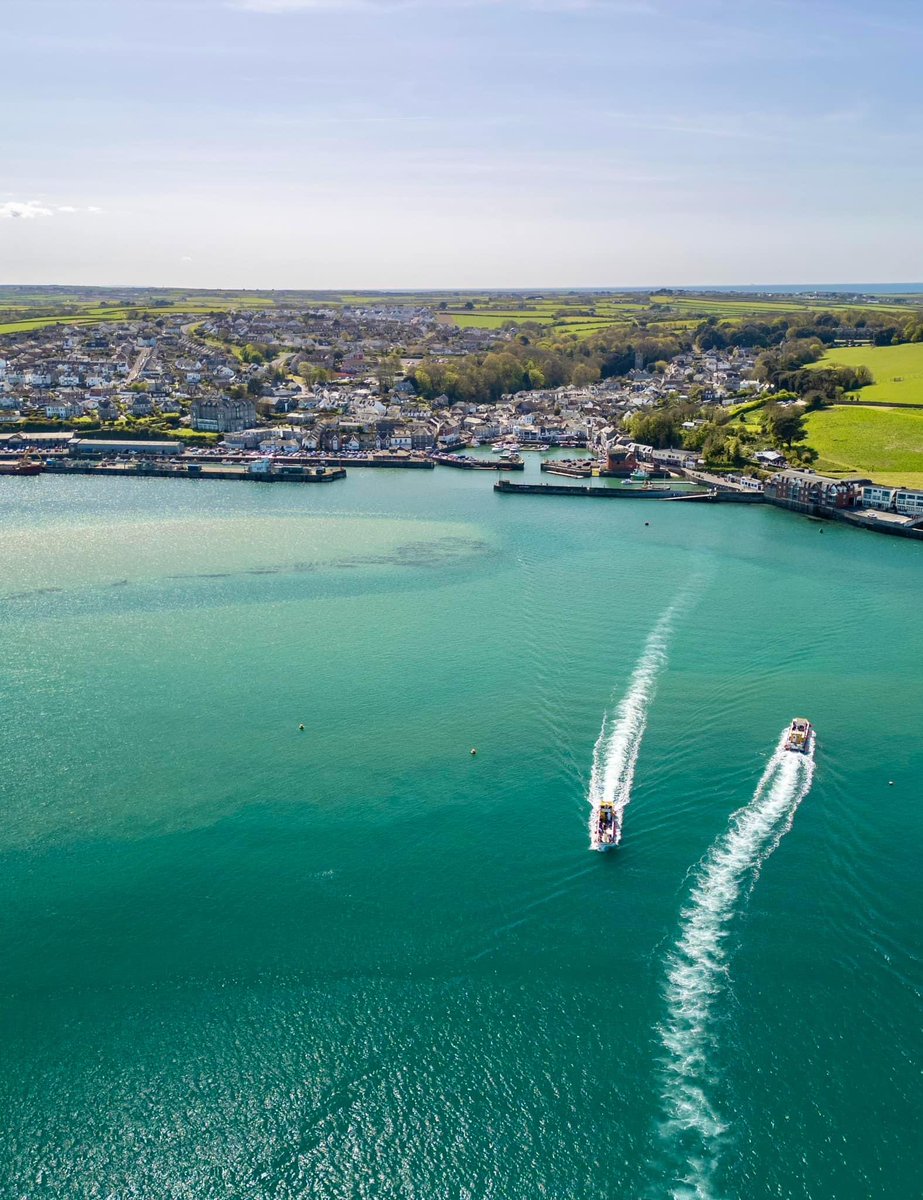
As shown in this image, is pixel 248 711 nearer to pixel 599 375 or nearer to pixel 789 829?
pixel 789 829

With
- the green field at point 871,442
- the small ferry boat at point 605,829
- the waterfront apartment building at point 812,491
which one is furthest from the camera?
the green field at point 871,442

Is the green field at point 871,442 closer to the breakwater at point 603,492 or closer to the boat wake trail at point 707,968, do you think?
the breakwater at point 603,492

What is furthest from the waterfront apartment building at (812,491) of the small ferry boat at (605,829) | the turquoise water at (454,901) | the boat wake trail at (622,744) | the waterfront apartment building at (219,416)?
the waterfront apartment building at (219,416)

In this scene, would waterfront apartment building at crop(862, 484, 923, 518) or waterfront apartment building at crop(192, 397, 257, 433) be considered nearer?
waterfront apartment building at crop(862, 484, 923, 518)

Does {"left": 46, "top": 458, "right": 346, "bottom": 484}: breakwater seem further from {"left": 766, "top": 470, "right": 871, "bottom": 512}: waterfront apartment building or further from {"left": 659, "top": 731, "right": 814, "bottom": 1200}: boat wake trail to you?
{"left": 659, "top": 731, "right": 814, "bottom": 1200}: boat wake trail

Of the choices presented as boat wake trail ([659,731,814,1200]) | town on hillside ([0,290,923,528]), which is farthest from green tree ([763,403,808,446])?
boat wake trail ([659,731,814,1200])

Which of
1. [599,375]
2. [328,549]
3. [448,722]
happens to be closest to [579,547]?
[328,549]
